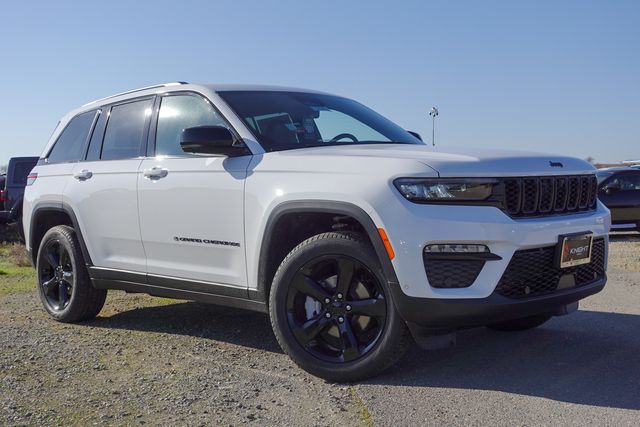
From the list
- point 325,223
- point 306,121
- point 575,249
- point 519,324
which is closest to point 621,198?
point 519,324

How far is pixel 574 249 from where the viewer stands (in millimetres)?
4250

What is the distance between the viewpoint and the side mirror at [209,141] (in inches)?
184

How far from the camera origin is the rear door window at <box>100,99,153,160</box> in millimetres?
5746

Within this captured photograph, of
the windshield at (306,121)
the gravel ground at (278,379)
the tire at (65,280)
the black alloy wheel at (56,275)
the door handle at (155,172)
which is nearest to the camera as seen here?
the gravel ground at (278,379)

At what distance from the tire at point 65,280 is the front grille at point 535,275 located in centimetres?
374

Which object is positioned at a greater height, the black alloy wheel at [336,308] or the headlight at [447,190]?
the headlight at [447,190]

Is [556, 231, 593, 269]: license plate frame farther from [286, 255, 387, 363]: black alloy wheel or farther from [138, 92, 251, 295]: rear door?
[138, 92, 251, 295]: rear door

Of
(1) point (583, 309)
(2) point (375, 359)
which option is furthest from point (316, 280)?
(1) point (583, 309)

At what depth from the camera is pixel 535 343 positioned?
16.9ft

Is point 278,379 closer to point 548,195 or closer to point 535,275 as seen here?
point 535,275

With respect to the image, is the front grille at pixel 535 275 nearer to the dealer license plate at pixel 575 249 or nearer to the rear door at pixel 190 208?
the dealer license plate at pixel 575 249

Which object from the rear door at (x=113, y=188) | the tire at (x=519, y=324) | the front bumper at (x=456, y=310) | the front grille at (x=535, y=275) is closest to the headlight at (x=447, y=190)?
the front grille at (x=535, y=275)

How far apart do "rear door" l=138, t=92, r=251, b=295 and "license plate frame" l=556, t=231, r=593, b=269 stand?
78.3 inches

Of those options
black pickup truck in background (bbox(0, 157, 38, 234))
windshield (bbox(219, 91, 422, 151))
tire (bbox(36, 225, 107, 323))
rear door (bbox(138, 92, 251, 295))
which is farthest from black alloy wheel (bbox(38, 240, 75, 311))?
black pickup truck in background (bbox(0, 157, 38, 234))
